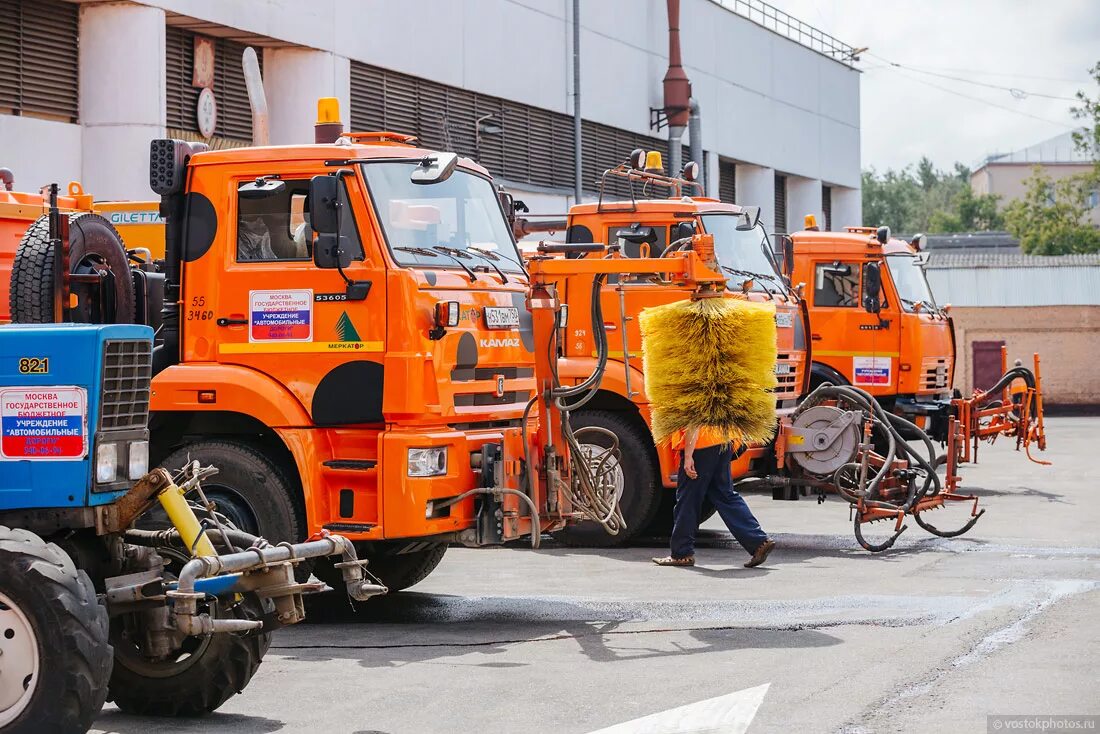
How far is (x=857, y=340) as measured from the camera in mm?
18891

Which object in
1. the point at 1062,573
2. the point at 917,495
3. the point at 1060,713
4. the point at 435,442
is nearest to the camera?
the point at 1060,713

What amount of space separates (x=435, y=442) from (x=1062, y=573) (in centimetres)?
514

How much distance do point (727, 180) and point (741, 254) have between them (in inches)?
956

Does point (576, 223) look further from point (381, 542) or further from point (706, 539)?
point (381, 542)

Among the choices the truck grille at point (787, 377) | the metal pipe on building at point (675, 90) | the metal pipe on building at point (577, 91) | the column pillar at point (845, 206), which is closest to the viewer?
the truck grille at point (787, 377)

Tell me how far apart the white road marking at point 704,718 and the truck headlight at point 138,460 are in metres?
2.32

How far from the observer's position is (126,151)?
60.3ft

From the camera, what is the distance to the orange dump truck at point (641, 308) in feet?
45.1

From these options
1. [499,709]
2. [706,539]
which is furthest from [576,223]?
[499,709]

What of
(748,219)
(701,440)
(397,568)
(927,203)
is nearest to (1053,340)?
(748,219)

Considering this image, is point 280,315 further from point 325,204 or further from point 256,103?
point 256,103

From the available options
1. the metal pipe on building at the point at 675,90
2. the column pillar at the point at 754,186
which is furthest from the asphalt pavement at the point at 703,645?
the column pillar at the point at 754,186

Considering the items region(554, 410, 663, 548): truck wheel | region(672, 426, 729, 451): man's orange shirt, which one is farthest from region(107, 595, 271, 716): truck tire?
region(554, 410, 663, 548): truck wheel

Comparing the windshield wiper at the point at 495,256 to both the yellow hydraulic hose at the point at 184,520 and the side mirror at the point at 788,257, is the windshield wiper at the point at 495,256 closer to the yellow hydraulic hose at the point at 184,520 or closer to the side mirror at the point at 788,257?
the yellow hydraulic hose at the point at 184,520
